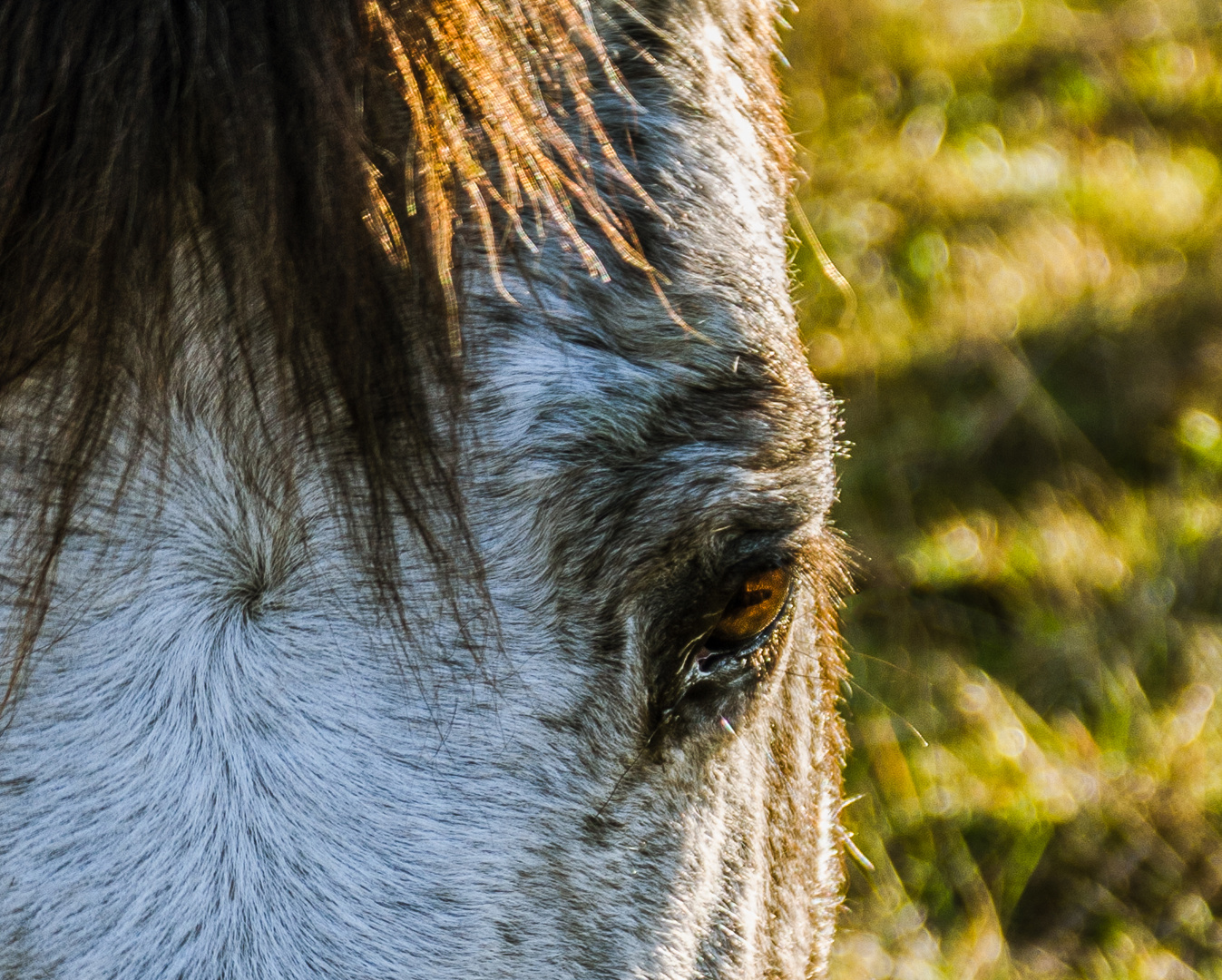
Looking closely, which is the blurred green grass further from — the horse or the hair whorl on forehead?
the hair whorl on forehead

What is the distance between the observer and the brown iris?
3.35 ft

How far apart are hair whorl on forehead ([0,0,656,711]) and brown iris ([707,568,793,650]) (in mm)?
263

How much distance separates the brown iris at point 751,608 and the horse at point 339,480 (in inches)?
1.8

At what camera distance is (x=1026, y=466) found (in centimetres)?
283

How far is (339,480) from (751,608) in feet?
1.21

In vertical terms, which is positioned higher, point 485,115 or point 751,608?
point 485,115

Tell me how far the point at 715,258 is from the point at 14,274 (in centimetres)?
49

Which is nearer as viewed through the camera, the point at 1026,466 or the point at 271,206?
the point at 271,206

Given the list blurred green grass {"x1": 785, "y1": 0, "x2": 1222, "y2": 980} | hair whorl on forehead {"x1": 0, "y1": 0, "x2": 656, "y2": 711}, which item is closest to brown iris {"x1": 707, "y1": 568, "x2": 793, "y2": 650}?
hair whorl on forehead {"x1": 0, "y1": 0, "x2": 656, "y2": 711}

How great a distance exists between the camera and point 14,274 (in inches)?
29.9

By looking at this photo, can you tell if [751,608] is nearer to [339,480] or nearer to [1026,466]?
[339,480]

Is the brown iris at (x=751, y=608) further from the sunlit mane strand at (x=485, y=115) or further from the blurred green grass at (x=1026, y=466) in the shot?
the blurred green grass at (x=1026, y=466)

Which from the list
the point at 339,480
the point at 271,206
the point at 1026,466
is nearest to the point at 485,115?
the point at 271,206

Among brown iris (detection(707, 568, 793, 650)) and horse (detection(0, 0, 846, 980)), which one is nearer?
horse (detection(0, 0, 846, 980))
